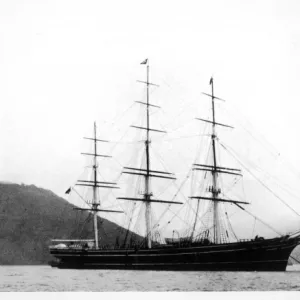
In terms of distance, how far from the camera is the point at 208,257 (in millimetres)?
24469

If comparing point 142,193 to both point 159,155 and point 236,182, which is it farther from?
point 236,182

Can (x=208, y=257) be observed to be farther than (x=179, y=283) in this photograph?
Yes

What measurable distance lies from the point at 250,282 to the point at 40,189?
9.90 m

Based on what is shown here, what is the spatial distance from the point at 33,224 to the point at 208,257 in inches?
435

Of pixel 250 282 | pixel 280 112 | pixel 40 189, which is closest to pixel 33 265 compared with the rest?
pixel 40 189

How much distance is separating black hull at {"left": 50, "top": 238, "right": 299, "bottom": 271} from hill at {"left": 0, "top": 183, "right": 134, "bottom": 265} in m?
4.09

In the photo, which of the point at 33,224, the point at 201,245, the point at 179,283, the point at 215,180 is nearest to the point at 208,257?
the point at 201,245

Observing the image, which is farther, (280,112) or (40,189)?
(40,189)

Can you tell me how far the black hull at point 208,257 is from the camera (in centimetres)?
2333

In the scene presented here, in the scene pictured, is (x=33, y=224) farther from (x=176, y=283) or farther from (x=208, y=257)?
(x=176, y=283)

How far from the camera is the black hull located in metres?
23.3

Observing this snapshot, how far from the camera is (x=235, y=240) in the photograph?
2439cm

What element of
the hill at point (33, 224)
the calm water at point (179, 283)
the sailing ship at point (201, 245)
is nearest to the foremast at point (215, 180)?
the sailing ship at point (201, 245)

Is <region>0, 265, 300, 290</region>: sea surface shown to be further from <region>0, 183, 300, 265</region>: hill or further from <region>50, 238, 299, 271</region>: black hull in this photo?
<region>0, 183, 300, 265</region>: hill
